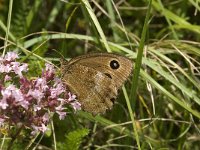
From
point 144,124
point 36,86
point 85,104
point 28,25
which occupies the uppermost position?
point 28,25

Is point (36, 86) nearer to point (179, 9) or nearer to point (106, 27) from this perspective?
point (106, 27)

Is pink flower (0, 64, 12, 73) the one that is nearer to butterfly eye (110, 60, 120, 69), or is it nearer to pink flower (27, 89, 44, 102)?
pink flower (27, 89, 44, 102)

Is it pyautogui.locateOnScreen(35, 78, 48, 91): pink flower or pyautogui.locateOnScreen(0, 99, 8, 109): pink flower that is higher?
pyautogui.locateOnScreen(35, 78, 48, 91): pink flower

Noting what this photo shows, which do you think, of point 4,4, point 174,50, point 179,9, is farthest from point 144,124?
point 4,4

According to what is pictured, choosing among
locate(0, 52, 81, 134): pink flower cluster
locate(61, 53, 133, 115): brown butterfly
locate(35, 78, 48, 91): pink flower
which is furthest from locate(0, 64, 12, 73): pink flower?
locate(61, 53, 133, 115): brown butterfly

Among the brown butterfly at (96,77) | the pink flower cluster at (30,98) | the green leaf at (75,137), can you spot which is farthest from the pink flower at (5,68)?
the green leaf at (75,137)

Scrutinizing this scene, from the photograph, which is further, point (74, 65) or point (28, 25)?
point (28, 25)
